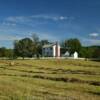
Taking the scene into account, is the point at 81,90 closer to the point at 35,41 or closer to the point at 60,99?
the point at 60,99

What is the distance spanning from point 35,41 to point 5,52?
23.0 meters

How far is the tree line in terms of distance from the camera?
154000 millimetres

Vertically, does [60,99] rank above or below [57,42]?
below

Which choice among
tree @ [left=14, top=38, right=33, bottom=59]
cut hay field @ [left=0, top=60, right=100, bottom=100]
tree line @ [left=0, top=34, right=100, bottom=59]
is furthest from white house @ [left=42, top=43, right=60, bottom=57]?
cut hay field @ [left=0, top=60, right=100, bottom=100]

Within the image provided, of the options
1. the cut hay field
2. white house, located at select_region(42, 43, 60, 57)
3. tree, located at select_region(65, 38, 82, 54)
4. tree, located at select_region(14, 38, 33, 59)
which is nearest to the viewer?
the cut hay field

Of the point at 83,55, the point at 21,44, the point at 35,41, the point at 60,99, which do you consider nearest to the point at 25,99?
the point at 60,99

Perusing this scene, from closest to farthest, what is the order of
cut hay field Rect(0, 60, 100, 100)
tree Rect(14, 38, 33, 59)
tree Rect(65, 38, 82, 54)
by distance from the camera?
cut hay field Rect(0, 60, 100, 100)
tree Rect(14, 38, 33, 59)
tree Rect(65, 38, 82, 54)

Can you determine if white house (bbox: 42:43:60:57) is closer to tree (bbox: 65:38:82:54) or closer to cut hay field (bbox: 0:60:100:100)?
tree (bbox: 65:38:82:54)

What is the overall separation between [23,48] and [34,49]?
10.7m

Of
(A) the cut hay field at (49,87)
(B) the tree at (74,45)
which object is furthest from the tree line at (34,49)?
(A) the cut hay field at (49,87)

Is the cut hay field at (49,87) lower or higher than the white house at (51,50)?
lower

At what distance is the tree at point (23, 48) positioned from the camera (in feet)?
501

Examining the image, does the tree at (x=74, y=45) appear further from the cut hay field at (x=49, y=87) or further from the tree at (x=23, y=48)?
the cut hay field at (x=49, y=87)

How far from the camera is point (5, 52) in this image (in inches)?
7062
